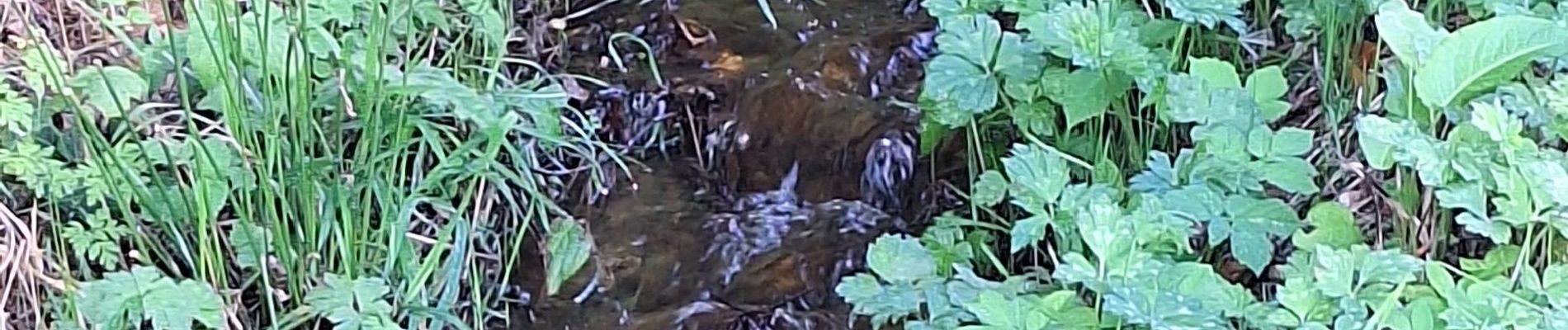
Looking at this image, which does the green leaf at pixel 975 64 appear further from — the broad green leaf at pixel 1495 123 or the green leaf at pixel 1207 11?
the broad green leaf at pixel 1495 123

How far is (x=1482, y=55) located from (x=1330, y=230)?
9.8 inches

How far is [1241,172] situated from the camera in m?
1.79

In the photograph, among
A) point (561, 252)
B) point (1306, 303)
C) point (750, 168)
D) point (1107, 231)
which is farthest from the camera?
point (750, 168)

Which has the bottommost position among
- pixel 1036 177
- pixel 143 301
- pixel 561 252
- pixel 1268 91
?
pixel 561 252

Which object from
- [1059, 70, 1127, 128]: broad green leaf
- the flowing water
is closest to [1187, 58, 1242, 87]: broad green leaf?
[1059, 70, 1127, 128]: broad green leaf

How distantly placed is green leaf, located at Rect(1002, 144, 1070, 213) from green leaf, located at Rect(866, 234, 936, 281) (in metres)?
0.13

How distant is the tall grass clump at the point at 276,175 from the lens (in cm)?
176

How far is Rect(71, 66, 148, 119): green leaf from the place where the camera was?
1794 mm

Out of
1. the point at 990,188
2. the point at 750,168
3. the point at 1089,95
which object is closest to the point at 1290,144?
the point at 1089,95

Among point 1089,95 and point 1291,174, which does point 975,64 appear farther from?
point 1291,174

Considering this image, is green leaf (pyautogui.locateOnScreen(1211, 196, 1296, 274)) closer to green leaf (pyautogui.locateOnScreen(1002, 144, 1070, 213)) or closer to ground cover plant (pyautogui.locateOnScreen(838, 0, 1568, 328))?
ground cover plant (pyautogui.locateOnScreen(838, 0, 1568, 328))

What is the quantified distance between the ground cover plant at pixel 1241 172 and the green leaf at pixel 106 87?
2.78 feet

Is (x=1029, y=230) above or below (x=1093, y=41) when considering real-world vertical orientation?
below

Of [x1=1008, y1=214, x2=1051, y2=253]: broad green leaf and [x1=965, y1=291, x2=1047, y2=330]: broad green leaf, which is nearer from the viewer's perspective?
[x1=965, y1=291, x2=1047, y2=330]: broad green leaf
